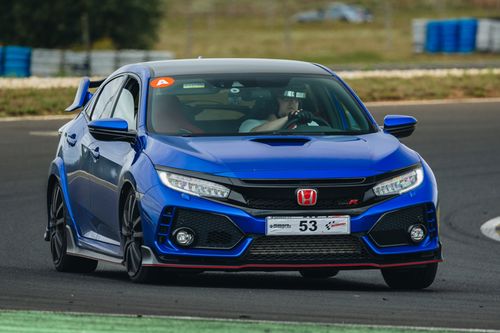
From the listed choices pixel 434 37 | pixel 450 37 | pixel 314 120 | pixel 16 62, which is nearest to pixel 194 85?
pixel 314 120

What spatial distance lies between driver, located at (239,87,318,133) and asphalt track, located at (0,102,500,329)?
99cm

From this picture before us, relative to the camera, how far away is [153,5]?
5194cm

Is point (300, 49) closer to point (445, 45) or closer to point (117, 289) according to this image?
point (445, 45)

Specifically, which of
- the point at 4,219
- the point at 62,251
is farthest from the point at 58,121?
the point at 62,251

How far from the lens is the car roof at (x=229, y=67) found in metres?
9.73

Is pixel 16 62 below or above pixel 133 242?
below

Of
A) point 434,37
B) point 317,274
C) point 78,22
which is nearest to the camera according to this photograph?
point 317,274

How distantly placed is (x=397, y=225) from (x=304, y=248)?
0.59 meters

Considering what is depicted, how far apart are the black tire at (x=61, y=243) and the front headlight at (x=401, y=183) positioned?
2863 mm

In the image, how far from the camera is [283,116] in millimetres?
9375

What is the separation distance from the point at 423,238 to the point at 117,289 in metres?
1.83

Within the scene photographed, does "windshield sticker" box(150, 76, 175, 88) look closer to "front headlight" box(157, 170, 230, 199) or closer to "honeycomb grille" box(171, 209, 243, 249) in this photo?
"front headlight" box(157, 170, 230, 199)

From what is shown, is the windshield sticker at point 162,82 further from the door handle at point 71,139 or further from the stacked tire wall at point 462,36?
the stacked tire wall at point 462,36

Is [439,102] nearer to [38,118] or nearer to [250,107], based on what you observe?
[38,118]
